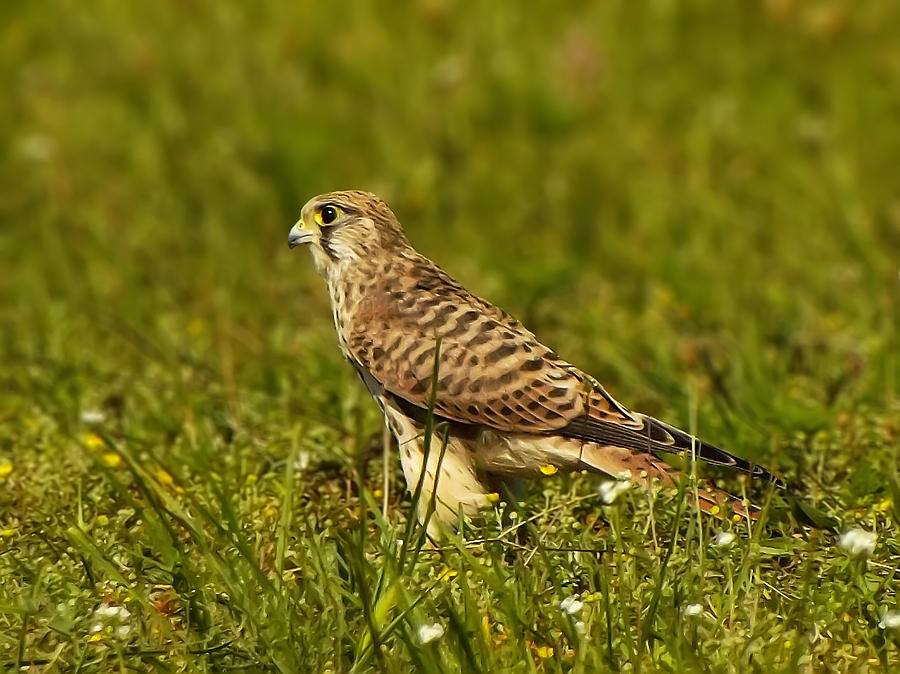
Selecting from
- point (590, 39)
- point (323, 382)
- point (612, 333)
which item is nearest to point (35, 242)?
point (323, 382)

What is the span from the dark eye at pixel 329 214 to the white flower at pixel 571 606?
1737 millimetres

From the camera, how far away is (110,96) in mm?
9422

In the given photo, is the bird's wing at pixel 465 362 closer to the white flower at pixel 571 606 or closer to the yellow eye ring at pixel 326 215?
the yellow eye ring at pixel 326 215

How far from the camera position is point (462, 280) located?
784 cm

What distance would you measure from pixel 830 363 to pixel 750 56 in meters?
4.00

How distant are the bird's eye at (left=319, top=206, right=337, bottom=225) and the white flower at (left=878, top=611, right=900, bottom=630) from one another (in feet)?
7.29

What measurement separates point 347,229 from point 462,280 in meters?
3.02

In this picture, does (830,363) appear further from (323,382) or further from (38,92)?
(38,92)

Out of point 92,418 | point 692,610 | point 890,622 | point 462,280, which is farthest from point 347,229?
point 462,280

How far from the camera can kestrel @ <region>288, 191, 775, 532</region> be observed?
4324mm

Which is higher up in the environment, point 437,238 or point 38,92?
point 38,92

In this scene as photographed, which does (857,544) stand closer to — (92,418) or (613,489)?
(613,489)

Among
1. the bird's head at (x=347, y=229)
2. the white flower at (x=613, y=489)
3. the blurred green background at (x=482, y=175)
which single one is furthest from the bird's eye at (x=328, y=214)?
the white flower at (x=613, y=489)

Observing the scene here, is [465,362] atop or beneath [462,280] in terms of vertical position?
atop
